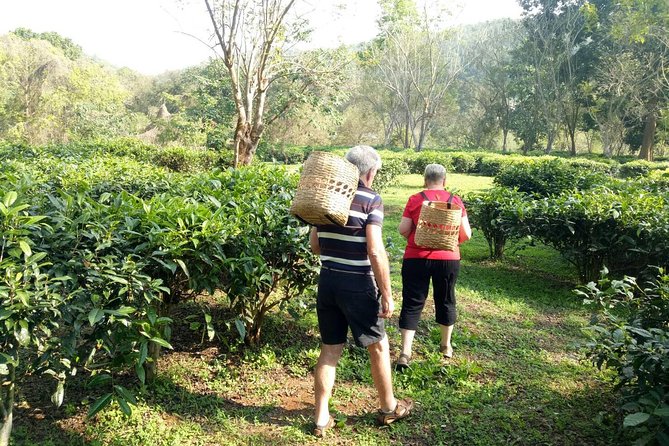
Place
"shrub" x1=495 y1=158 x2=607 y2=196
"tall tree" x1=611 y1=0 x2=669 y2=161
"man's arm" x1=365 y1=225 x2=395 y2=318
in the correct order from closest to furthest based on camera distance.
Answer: "man's arm" x1=365 y1=225 x2=395 y2=318 → "shrub" x1=495 y1=158 x2=607 y2=196 → "tall tree" x1=611 y1=0 x2=669 y2=161

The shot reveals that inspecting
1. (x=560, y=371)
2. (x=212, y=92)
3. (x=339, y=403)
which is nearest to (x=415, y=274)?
(x=339, y=403)

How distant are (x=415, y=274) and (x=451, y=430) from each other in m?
1.08

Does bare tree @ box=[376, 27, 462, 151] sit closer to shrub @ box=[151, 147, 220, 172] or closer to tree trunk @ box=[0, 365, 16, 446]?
shrub @ box=[151, 147, 220, 172]

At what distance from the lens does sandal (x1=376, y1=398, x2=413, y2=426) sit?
276 centimetres

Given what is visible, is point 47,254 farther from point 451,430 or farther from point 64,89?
point 64,89

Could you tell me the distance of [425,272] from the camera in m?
3.45

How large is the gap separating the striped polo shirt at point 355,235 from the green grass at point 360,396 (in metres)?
0.91

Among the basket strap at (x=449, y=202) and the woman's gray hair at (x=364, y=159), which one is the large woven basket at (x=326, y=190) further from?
the basket strap at (x=449, y=202)

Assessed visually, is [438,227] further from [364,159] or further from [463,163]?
[463,163]

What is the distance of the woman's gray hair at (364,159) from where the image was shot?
2.63m

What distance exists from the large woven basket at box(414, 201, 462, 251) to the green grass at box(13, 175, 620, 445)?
38cm

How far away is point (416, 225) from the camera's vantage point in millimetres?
3498

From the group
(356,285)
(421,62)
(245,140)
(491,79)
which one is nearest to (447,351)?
(356,285)

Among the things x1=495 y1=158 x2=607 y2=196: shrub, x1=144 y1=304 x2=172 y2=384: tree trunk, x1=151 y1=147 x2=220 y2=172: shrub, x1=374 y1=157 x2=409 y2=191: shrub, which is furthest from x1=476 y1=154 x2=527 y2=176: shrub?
x1=144 y1=304 x2=172 y2=384: tree trunk
